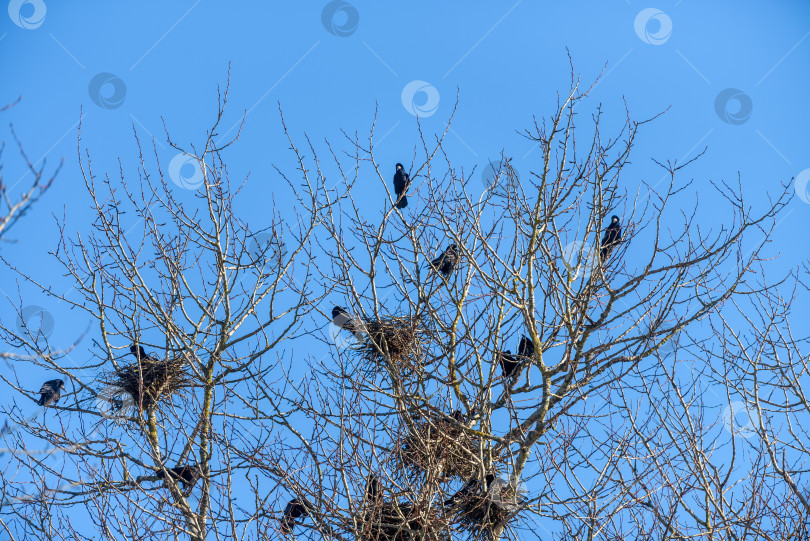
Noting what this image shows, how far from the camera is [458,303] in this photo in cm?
577

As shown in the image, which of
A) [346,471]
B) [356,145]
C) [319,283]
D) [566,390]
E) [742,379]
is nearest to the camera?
[346,471]

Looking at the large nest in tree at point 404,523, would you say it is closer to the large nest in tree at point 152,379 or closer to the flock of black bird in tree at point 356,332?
the flock of black bird in tree at point 356,332

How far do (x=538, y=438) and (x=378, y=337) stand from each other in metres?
1.70

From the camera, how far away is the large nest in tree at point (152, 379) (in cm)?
598

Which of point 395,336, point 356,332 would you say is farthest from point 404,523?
point 356,332

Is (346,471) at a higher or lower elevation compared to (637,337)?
lower

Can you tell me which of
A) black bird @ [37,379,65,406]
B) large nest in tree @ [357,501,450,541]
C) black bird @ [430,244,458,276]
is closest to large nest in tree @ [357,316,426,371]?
black bird @ [430,244,458,276]

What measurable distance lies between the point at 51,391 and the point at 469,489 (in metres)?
4.91

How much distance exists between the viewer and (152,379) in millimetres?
6055

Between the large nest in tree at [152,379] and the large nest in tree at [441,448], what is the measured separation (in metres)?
2.07

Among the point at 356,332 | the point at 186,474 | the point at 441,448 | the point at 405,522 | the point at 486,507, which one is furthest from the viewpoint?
the point at 356,332

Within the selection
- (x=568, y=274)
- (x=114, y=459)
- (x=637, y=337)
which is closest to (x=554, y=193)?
(x=568, y=274)

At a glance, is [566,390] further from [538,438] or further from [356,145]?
[356,145]

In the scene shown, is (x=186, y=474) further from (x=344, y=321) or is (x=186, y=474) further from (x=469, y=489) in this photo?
(x=469, y=489)
